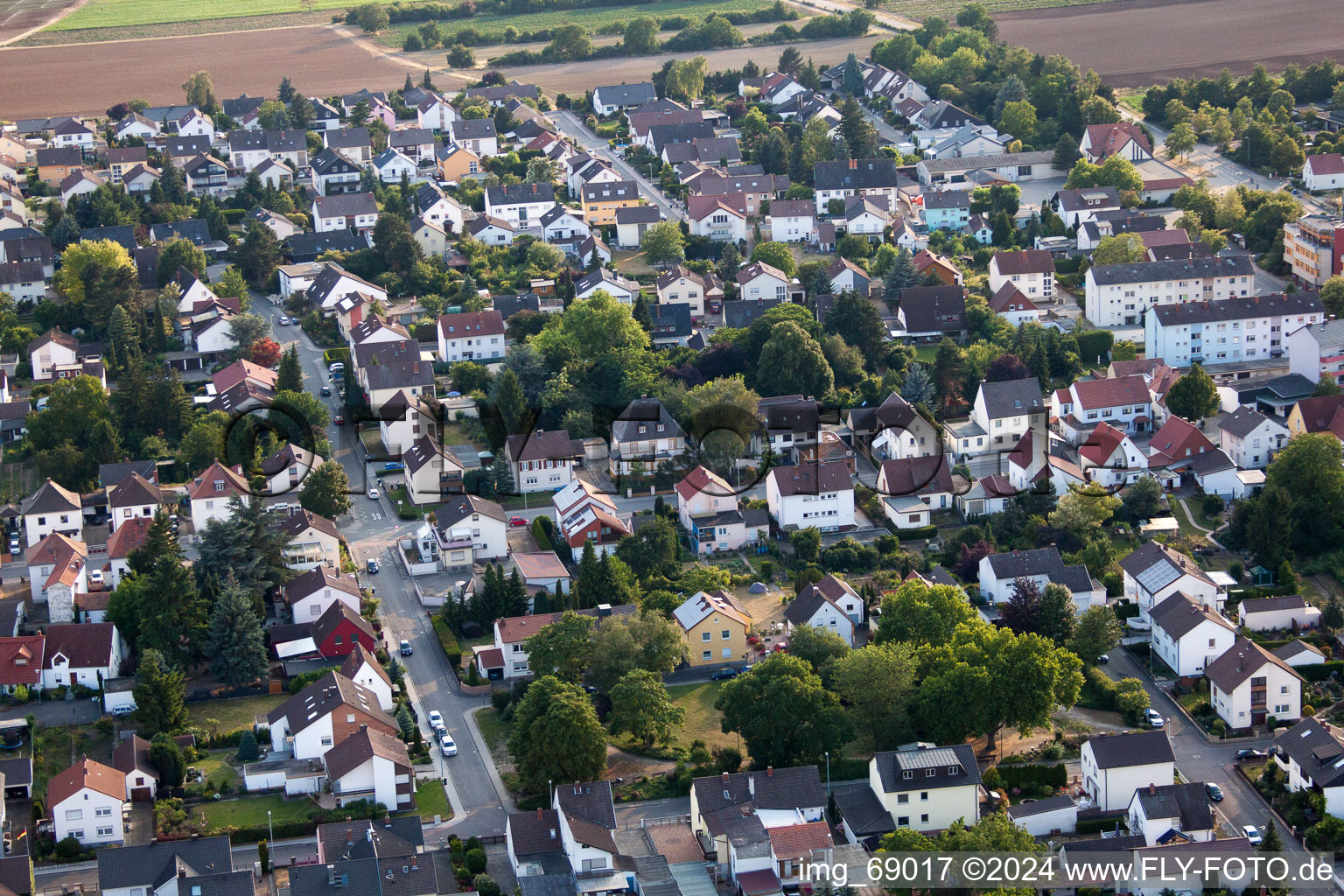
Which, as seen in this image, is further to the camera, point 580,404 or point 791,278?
point 791,278

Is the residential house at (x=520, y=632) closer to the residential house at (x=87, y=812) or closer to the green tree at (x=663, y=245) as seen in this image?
the residential house at (x=87, y=812)

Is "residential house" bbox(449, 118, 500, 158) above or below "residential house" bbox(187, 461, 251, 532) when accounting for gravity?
above

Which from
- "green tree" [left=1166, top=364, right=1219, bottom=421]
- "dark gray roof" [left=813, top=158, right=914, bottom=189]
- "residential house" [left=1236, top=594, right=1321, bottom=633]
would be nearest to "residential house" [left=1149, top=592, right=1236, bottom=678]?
"residential house" [left=1236, top=594, right=1321, bottom=633]

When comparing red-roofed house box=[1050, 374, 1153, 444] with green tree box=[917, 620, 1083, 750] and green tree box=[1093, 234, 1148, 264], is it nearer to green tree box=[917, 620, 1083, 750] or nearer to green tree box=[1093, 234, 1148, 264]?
green tree box=[1093, 234, 1148, 264]

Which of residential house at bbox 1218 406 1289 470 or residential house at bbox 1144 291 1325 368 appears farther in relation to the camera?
residential house at bbox 1144 291 1325 368

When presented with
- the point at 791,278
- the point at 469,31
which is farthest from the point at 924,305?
the point at 469,31

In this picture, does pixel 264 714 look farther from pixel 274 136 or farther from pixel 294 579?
pixel 274 136
